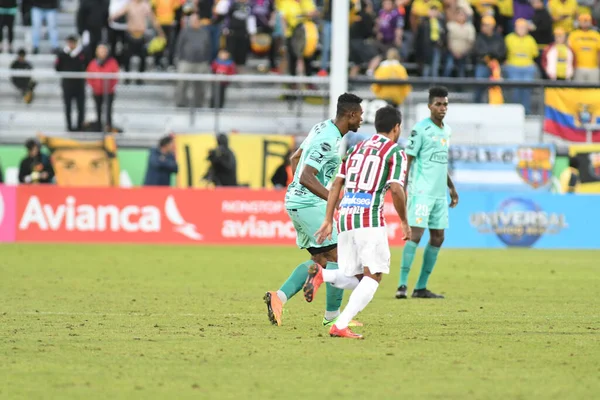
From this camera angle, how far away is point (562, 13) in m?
28.6

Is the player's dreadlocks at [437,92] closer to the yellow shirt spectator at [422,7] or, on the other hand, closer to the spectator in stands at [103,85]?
the spectator in stands at [103,85]

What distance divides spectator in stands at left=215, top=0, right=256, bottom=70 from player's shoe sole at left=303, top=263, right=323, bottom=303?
682 inches

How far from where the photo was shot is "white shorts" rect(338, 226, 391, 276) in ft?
32.0

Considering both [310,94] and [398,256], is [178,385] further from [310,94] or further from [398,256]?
[310,94]

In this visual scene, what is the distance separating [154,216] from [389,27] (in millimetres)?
7534

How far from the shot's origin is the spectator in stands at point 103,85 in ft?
83.6

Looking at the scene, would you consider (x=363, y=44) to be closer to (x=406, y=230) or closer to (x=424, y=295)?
(x=424, y=295)

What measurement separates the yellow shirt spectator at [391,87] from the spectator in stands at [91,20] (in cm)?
618

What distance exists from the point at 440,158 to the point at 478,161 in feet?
36.5

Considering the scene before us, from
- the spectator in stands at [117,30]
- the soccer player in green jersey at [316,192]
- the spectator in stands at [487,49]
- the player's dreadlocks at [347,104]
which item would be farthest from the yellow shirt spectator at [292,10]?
the player's dreadlocks at [347,104]

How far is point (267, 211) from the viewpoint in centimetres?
2286

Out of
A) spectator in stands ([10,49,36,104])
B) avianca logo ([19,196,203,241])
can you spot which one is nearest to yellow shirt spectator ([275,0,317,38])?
spectator in stands ([10,49,36,104])

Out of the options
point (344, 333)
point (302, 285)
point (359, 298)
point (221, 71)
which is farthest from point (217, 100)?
point (359, 298)

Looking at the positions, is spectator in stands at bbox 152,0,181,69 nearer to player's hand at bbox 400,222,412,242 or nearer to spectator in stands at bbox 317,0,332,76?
spectator in stands at bbox 317,0,332,76
